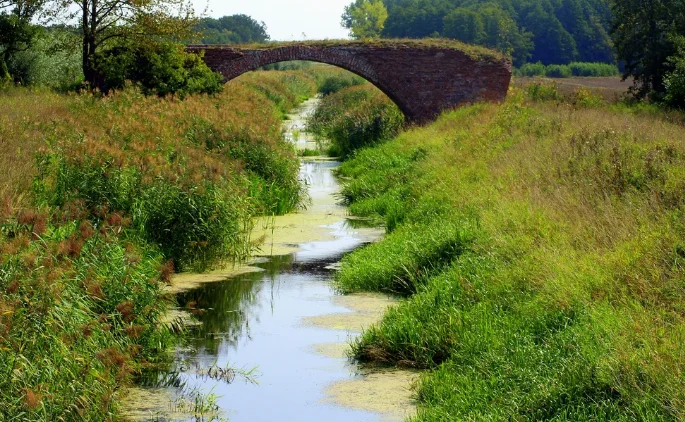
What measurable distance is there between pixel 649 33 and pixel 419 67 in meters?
6.27

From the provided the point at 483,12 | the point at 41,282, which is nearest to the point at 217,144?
the point at 41,282

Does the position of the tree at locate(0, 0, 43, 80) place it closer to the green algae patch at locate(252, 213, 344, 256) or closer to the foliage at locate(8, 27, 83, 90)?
the foliage at locate(8, 27, 83, 90)

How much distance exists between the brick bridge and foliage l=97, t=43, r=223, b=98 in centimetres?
299

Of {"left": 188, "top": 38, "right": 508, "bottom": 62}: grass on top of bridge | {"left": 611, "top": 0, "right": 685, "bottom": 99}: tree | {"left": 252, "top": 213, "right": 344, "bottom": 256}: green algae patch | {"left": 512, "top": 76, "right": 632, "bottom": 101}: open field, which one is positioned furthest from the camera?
{"left": 512, "top": 76, "right": 632, "bottom": 101}: open field

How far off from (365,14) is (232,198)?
3358 inches

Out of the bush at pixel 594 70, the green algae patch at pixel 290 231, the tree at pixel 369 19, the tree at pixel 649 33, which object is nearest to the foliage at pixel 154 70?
the green algae patch at pixel 290 231

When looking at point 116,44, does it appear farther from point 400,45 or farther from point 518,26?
point 518,26

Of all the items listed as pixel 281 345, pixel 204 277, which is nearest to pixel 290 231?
pixel 204 277

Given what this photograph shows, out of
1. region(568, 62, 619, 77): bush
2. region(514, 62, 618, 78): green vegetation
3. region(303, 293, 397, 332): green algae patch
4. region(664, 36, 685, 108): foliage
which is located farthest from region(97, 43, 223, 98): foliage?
region(568, 62, 619, 77): bush

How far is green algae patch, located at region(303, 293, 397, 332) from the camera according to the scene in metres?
8.90

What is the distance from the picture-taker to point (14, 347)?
582cm

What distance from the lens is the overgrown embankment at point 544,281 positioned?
5.75m

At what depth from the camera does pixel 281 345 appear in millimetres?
8453

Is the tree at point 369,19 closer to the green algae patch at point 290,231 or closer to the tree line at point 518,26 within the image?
the tree line at point 518,26
